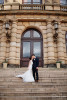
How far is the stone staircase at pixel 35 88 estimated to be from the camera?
6447 mm

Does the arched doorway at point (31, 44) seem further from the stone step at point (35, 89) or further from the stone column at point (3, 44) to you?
the stone step at point (35, 89)

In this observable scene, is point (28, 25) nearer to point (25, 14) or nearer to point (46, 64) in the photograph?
point (25, 14)

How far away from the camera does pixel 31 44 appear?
1412 centimetres

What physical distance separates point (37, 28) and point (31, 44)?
1841 millimetres

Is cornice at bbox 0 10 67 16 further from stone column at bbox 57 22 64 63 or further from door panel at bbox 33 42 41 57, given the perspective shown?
door panel at bbox 33 42 41 57

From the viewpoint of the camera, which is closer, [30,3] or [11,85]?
[11,85]

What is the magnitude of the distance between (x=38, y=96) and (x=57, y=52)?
745cm

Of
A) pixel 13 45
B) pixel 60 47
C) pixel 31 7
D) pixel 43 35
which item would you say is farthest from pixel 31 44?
pixel 31 7

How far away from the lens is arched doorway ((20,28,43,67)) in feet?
45.8

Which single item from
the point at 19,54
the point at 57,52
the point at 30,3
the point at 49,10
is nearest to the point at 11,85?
the point at 19,54

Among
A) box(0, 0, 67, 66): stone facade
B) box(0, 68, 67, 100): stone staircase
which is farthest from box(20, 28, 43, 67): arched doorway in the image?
box(0, 68, 67, 100): stone staircase

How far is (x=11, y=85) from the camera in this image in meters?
7.66

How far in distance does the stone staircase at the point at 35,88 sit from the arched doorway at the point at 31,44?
5124 mm

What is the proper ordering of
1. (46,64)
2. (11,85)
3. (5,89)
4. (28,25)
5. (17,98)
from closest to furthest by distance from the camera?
(17,98) → (5,89) → (11,85) → (46,64) → (28,25)
